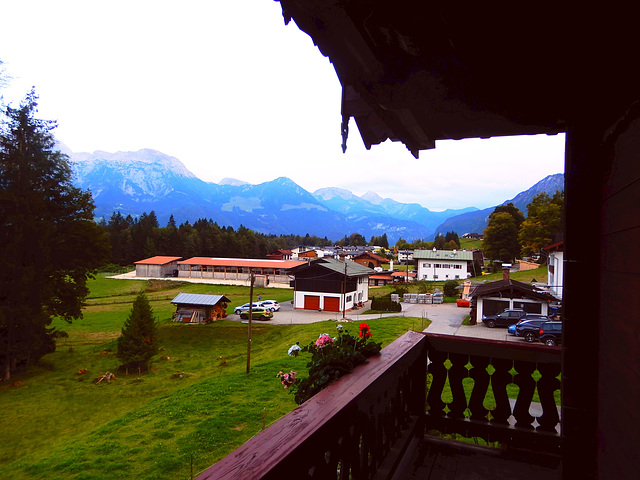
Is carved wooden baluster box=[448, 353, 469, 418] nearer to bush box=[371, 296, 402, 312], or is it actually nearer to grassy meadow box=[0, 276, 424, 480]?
grassy meadow box=[0, 276, 424, 480]

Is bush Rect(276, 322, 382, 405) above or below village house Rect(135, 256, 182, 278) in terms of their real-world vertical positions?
above

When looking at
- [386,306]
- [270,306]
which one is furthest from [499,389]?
[270,306]

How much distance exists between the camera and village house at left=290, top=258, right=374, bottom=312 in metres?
36.2

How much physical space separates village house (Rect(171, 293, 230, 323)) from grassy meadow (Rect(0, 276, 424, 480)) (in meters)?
3.39

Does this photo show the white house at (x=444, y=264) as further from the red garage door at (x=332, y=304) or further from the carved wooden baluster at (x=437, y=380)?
the carved wooden baluster at (x=437, y=380)

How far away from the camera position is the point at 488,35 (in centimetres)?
131

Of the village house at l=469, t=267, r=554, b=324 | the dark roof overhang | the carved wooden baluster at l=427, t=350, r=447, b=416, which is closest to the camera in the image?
the dark roof overhang

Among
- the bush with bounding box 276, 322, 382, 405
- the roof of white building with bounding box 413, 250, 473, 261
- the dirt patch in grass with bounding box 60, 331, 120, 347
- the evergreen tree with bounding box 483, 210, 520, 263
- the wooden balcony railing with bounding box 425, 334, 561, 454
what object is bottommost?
the dirt patch in grass with bounding box 60, 331, 120, 347

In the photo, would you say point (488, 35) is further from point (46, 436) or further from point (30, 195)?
point (30, 195)

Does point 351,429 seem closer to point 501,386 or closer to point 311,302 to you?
point 501,386

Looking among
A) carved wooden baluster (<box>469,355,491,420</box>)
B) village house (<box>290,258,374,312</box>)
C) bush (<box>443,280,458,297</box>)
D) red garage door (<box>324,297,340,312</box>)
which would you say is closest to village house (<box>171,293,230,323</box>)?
village house (<box>290,258,374,312</box>)

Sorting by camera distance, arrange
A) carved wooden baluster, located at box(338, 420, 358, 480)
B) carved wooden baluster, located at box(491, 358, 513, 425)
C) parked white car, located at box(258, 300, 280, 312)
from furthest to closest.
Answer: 1. parked white car, located at box(258, 300, 280, 312)
2. carved wooden baluster, located at box(491, 358, 513, 425)
3. carved wooden baluster, located at box(338, 420, 358, 480)

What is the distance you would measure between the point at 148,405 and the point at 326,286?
23.7 metres

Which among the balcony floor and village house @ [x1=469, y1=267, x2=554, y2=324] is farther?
village house @ [x1=469, y1=267, x2=554, y2=324]
